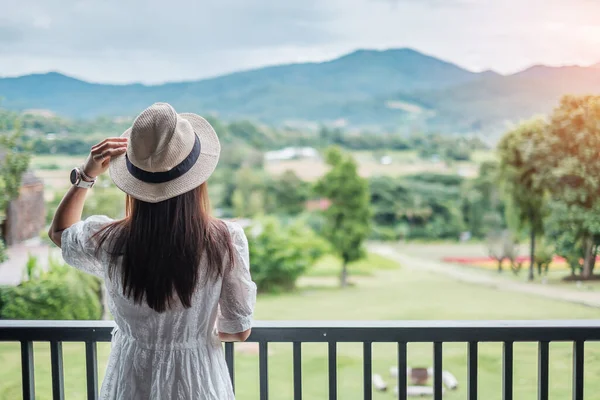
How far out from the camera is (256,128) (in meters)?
5.18

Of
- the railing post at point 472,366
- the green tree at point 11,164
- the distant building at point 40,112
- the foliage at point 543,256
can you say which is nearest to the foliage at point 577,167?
the foliage at point 543,256

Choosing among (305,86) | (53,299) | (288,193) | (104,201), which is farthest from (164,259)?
(305,86)

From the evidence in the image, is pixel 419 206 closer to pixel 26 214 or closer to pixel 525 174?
pixel 525 174

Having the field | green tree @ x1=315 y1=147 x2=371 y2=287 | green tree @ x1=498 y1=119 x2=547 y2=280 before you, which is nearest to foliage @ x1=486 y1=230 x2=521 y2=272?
green tree @ x1=498 y1=119 x2=547 y2=280

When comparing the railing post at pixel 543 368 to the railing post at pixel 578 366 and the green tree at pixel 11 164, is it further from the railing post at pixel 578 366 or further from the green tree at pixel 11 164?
the green tree at pixel 11 164

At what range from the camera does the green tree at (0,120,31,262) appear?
360cm

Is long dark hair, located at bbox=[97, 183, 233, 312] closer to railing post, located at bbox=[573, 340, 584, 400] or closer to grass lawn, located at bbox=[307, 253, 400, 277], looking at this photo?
railing post, located at bbox=[573, 340, 584, 400]

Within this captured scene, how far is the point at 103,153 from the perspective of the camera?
36.4 inches

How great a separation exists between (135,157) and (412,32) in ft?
14.9

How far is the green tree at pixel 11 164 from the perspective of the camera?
142 inches

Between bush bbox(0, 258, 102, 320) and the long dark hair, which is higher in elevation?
the long dark hair

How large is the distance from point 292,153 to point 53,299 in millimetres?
2431

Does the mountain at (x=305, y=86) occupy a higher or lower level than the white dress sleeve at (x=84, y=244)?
higher

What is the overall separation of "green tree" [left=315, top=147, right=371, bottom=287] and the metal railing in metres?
3.77
